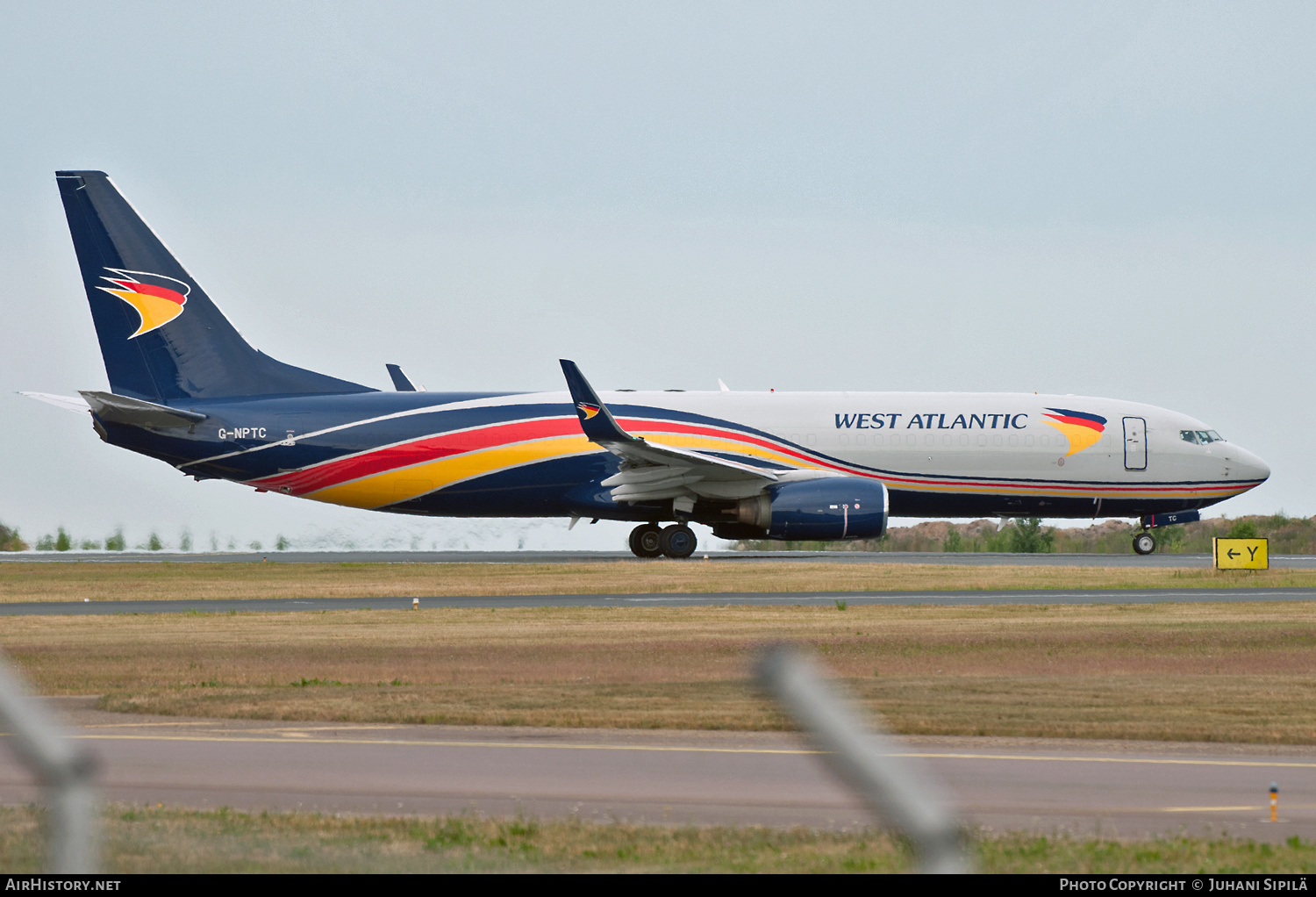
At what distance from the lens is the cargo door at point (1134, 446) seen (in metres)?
42.8

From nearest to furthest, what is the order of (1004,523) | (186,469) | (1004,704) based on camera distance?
(1004,704) → (186,469) → (1004,523)

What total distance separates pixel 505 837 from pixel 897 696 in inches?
315

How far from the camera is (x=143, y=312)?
136ft

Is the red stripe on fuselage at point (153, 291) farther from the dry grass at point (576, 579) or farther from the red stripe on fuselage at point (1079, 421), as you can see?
the red stripe on fuselage at point (1079, 421)

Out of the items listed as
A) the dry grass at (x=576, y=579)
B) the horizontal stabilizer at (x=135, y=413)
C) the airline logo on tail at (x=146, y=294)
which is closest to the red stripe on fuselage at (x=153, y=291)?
the airline logo on tail at (x=146, y=294)

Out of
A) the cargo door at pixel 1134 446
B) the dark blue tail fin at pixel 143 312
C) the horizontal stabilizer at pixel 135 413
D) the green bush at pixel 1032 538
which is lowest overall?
the green bush at pixel 1032 538

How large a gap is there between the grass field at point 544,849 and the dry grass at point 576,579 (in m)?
22.8

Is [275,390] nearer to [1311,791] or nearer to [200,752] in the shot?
[200,752]

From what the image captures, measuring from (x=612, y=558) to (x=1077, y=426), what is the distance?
46.4 feet

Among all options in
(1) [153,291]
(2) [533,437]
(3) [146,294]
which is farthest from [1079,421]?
(3) [146,294]

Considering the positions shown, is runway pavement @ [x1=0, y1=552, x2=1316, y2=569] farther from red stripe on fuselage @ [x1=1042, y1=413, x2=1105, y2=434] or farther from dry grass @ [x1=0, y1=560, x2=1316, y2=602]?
red stripe on fuselage @ [x1=1042, y1=413, x2=1105, y2=434]

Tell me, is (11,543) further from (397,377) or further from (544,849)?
(544,849)
